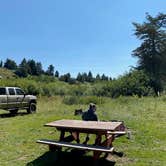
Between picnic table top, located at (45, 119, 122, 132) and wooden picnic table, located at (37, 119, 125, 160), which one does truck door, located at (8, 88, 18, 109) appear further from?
picnic table top, located at (45, 119, 122, 132)

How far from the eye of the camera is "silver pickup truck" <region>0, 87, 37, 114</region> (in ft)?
64.0

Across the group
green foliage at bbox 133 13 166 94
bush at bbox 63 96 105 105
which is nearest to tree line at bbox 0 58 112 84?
green foliage at bbox 133 13 166 94

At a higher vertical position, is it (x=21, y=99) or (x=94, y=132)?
(x=21, y=99)

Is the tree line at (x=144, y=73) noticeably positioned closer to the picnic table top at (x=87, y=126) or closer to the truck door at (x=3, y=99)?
the truck door at (x=3, y=99)

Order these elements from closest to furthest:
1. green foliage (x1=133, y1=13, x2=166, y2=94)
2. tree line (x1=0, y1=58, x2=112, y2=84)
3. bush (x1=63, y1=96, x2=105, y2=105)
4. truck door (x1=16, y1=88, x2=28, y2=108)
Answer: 1. truck door (x1=16, y1=88, x2=28, y2=108)
2. bush (x1=63, y1=96, x2=105, y2=105)
3. green foliage (x1=133, y1=13, x2=166, y2=94)
4. tree line (x1=0, y1=58, x2=112, y2=84)

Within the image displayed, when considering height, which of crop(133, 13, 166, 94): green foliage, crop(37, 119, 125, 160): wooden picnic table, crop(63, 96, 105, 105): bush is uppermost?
crop(133, 13, 166, 94): green foliage

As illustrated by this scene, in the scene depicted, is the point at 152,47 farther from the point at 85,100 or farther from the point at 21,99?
the point at 21,99

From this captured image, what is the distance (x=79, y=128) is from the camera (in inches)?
308

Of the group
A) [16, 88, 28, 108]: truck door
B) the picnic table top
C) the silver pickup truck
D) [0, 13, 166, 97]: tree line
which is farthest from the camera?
[0, 13, 166, 97]: tree line

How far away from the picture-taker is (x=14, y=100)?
20.2 m

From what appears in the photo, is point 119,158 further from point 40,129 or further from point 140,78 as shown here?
point 140,78

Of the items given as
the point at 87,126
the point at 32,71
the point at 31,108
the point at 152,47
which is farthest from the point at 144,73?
the point at 32,71

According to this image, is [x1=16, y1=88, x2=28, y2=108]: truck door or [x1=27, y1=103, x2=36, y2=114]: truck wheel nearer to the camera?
[x1=16, y1=88, x2=28, y2=108]: truck door

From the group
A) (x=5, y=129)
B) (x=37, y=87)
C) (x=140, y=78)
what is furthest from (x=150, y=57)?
(x=5, y=129)
